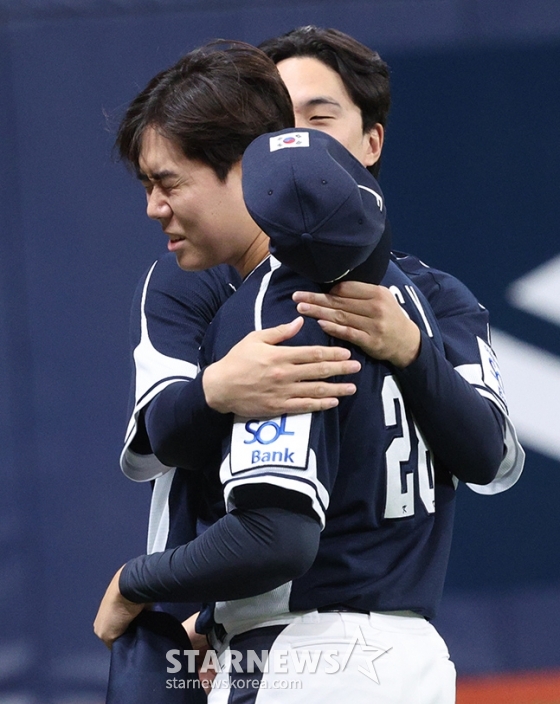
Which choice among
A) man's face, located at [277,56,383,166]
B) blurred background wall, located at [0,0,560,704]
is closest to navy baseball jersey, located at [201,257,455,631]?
man's face, located at [277,56,383,166]

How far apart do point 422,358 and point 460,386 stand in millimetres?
62

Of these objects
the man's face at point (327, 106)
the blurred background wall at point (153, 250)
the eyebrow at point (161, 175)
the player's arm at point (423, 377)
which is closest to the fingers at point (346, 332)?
the player's arm at point (423, 377)

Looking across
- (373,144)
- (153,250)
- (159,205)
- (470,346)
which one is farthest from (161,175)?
(153,250)

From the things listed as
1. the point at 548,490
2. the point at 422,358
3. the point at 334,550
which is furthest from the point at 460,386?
the point at 548,490

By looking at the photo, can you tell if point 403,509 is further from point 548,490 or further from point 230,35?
point 230,35

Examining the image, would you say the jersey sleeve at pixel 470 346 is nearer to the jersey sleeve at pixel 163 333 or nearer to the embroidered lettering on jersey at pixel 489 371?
the embroidered lettering on jersey at pixel 489 371

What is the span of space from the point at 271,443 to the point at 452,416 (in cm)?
20

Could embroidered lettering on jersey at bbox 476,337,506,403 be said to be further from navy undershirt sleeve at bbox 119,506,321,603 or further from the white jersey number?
navy undershirt sleeve at bbox 119,506,321,603

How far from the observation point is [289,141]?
815 mm

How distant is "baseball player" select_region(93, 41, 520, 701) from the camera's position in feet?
2.64

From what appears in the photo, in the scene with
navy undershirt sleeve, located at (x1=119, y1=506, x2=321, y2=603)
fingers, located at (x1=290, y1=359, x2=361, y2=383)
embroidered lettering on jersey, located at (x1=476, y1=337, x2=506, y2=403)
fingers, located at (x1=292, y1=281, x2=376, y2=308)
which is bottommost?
navy undershirt sleeve, located at (x1=119, y1=506, x2=321, y2=603)

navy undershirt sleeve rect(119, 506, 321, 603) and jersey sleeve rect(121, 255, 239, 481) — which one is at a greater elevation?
jersey sleeve rect(121, 255, 239, 481)

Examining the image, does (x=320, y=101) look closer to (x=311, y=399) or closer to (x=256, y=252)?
(x=256, y=252)

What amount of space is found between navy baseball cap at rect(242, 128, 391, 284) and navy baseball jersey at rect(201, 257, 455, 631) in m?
0.06
